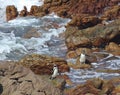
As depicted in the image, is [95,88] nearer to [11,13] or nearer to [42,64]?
[42,64]

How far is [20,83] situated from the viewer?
27.4 ft

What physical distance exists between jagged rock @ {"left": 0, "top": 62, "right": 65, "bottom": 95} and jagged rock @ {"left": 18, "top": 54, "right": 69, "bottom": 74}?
23.0 feet

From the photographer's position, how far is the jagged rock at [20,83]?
818 centimetres

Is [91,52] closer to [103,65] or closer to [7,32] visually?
[103,65]

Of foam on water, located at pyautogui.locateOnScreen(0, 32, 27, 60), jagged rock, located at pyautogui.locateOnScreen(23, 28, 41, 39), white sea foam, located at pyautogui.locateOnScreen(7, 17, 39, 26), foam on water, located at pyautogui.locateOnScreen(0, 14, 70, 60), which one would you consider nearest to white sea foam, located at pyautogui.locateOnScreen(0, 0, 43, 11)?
white sea foam, located at pyautogui.locateOnScreen(7, 17, 39, 26)

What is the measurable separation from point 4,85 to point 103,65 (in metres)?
10.1

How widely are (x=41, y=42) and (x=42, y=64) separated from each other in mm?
7095

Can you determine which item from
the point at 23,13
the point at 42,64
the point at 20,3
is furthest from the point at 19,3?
the point at 42,64

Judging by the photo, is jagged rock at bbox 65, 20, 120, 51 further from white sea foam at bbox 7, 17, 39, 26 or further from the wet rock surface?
the wet rock surface

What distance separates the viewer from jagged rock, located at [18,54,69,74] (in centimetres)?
1587

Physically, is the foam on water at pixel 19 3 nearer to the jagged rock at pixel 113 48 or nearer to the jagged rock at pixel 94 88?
the jagged rock at pixel 113 48

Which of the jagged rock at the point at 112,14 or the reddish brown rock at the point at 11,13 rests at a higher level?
the jagged rock at the point at 112,14

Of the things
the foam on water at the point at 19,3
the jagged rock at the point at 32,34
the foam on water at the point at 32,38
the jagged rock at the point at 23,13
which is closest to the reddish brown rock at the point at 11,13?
the jagged rock at the point at 23,13

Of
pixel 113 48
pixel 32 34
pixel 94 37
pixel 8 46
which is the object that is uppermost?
pixel 94 37
